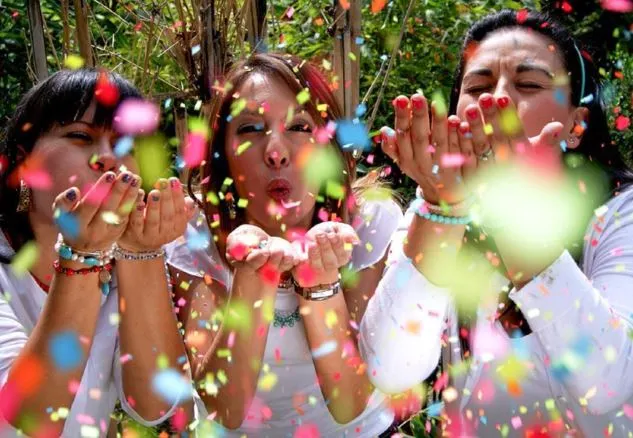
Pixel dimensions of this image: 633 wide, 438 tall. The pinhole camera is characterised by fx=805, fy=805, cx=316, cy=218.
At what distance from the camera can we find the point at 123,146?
5.59 feet

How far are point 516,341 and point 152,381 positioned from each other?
732 mm

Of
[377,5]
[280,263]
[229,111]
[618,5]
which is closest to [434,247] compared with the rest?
[280,263]

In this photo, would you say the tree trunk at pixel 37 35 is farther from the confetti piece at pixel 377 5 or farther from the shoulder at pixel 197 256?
the confetti piece at pixel 377 5

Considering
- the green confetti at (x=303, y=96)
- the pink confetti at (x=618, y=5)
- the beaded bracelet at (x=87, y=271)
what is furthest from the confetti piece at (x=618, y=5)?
the beaded bracelet at (x=87, y=271)

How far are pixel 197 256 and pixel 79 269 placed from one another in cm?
48

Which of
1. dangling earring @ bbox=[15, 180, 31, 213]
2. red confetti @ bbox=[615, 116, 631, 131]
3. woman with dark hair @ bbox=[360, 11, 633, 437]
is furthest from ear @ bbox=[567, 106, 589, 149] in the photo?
red confetti @ bbox=[615, 116, 631, 131]

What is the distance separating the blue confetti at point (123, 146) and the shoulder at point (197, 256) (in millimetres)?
287

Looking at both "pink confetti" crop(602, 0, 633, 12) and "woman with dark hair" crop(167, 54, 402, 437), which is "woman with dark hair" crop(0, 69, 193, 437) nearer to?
"woman with dark hair" crop(167, 54, 402, 437)

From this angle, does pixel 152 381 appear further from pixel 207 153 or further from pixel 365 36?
pixel 365 36

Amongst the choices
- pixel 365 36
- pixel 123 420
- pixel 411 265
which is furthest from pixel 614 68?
pixel 411 265

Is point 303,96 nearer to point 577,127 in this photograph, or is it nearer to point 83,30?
point 577,127

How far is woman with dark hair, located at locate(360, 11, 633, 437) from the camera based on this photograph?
1335 mm

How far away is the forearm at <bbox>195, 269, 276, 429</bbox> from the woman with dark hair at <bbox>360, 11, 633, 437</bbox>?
0.69 feet

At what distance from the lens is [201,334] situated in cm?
173
